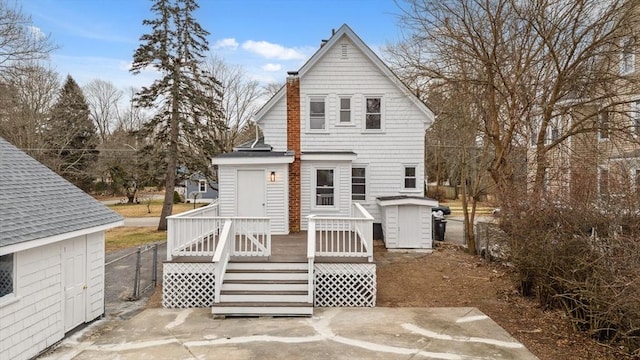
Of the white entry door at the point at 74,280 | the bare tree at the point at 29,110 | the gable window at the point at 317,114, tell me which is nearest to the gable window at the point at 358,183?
the gable window at the point at 317,114

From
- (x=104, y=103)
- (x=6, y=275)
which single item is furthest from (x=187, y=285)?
(x=104, y=103)

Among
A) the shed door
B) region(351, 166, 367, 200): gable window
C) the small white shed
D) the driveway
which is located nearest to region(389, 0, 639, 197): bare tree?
the small white shed

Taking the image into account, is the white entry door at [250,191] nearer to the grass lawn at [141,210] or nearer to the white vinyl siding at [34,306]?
the white vinyl siding at [34,306]

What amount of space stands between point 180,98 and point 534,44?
17.1m

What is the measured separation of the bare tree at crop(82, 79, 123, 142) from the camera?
43688 mm

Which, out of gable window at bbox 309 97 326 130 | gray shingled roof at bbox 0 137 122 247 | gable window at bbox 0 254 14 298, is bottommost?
gable window at bbox 0 254 14 298

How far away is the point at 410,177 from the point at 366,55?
486 centimetres

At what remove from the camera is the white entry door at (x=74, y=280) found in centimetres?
718

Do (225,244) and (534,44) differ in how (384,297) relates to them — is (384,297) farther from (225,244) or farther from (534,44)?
(534,44)

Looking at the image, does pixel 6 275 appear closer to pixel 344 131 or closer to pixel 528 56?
Answer: pixel 344 131

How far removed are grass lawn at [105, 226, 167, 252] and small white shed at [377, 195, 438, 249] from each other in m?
11.2

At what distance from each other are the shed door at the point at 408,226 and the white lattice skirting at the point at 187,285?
7.38 meters

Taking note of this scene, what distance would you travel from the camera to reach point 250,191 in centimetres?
1334

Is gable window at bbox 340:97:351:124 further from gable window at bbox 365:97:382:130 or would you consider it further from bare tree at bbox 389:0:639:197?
bare tree at bbox 389:0:639:197
